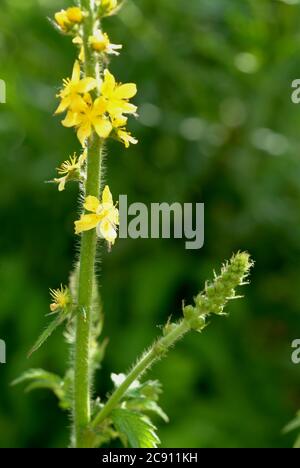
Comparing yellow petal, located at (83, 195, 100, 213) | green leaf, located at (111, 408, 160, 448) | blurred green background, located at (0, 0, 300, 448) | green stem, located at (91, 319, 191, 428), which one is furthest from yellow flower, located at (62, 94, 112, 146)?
blurred green background, located at (0, 0, 300, 448)

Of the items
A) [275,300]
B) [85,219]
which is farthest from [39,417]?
[85,219]

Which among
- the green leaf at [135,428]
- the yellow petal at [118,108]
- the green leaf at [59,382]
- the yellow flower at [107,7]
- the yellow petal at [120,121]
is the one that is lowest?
the green leaf at [135,428]

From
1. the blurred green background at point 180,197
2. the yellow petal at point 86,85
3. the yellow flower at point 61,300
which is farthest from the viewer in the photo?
the blurred green background at point 180,197

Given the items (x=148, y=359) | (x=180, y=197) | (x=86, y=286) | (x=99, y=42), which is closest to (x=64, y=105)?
(x=99, y=42)

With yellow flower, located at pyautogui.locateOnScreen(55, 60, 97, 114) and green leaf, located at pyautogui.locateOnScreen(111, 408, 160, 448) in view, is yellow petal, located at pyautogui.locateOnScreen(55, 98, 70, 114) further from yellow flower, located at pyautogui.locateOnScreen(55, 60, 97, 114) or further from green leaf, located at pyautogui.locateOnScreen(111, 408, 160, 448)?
green leaf, located at pyautogui.locateOnScreen(111, 408, 160, 448)

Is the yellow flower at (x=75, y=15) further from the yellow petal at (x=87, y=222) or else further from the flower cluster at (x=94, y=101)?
the yellow petal at (x=87, y=222)

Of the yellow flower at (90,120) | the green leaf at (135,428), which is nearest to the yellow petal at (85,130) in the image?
the yellow flower at (90,120)

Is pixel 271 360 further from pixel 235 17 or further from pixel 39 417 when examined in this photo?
pixel 235 17
